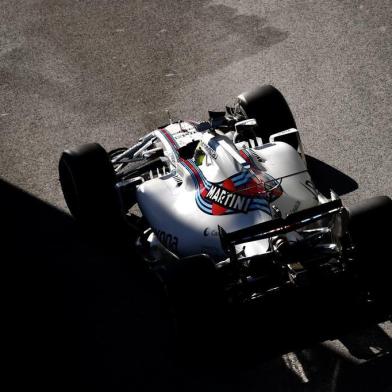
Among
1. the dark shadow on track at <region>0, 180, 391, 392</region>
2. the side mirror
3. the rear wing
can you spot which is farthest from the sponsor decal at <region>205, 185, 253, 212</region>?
the side mirror

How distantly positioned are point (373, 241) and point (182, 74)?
19.0ft

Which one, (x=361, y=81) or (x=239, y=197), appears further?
(x=361, y=81)

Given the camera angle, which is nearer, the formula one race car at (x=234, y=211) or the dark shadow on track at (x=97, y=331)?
the formula one race car at (x=234, y=211)

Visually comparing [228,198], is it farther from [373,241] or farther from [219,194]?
[373,241]

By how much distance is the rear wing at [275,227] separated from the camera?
20.5 ft

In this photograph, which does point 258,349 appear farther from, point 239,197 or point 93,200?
point 93,200

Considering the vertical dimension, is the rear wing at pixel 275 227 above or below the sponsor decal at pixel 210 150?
below

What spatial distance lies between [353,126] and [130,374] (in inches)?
177

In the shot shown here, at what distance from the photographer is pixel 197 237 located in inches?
275

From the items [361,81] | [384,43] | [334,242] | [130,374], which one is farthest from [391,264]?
[384,43]

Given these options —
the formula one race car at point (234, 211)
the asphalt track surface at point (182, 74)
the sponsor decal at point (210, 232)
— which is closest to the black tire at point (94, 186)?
the formula one race car at point (234, 211)

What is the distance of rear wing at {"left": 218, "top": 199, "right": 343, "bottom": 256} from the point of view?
20.5 feet

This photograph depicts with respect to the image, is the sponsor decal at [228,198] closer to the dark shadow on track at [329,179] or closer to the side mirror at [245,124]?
the side mirror at [245,124]

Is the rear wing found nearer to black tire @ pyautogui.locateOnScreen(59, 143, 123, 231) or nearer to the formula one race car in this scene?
the formula one race car
